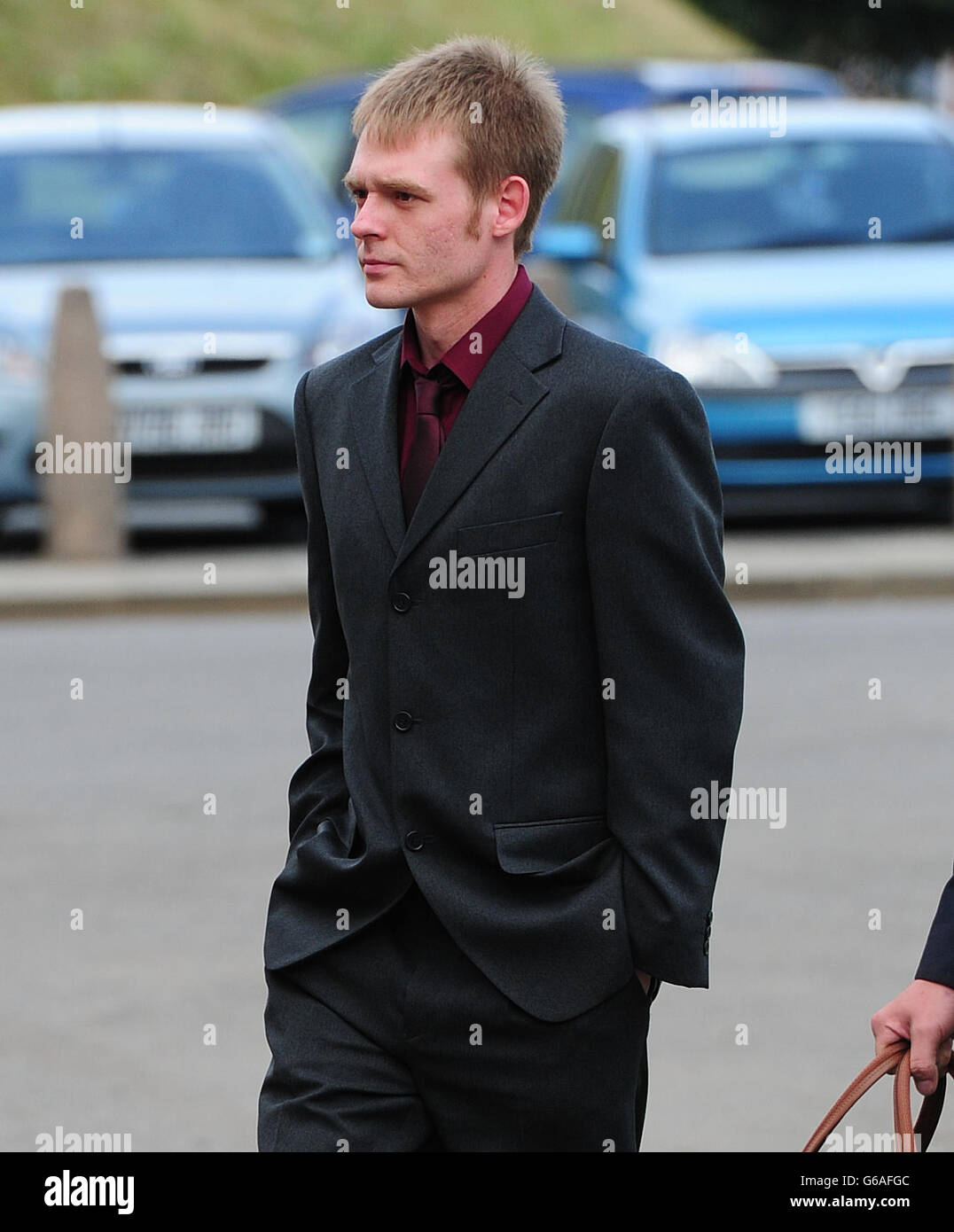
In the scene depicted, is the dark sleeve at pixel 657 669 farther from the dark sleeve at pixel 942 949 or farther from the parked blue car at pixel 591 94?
the parked blue car at pixel 591 94

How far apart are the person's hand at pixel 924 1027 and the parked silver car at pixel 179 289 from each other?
8.24 meters

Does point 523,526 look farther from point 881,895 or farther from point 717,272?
point 717,272

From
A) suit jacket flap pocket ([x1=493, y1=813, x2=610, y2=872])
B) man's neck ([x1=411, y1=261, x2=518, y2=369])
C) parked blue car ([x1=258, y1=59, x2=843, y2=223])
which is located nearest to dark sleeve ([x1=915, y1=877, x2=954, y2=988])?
suit jacket flap pocket ([x1=493, y1=813, x2=610, y2=872])

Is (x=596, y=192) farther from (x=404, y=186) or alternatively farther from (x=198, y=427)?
(x=404, y=186)

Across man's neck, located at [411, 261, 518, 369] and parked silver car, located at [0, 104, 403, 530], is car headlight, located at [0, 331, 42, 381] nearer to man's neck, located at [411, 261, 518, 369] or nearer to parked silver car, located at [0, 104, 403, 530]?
parked silver car, located at [0, 104, 403, 530]

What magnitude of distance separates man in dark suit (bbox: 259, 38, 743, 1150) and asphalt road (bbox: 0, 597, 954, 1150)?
2.05m

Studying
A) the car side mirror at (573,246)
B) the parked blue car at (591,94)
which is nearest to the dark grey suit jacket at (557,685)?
the car side mirror at (573,246)

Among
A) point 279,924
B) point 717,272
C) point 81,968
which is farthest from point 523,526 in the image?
point 717,272

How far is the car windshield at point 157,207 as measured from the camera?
11.8 metres

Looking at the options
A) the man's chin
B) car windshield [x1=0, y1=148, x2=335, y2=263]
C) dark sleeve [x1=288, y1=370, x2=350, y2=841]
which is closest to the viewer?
the man's chin

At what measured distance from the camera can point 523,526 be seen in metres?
2.75

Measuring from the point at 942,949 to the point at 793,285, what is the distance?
882 cm

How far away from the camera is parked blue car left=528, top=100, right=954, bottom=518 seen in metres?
11.1
